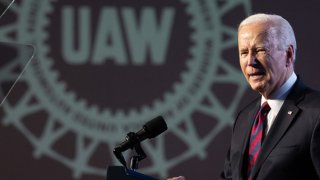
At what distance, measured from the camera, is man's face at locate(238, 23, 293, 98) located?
1.83 metres

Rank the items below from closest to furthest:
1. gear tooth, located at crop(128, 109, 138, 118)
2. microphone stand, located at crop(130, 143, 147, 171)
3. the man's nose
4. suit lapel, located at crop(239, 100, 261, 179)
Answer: microphone stand, located at crop(130, 143, 147, 171) → the man's nose → suit lapel, located at crop(239, 100, 261, 179) → gear tooth, located at crop(128, 109, 138, 118)

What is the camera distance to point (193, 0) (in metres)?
3.26

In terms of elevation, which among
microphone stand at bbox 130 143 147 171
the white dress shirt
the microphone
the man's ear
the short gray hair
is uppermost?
the short gray hair

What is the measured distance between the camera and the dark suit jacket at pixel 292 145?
5.74 feet

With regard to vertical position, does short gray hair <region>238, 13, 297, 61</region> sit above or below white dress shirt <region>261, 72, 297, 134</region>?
above

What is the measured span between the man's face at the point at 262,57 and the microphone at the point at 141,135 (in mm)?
349

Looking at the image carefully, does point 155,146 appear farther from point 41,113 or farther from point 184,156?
point 41,113

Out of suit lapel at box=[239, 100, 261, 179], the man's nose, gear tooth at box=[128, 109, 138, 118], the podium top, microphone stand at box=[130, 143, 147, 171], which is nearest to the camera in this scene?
the podium top

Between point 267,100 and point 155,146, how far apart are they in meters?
1.37

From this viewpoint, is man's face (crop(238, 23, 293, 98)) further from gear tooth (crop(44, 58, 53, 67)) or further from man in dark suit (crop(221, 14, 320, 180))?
gear tooth (crop(44, 58, 53, 67))

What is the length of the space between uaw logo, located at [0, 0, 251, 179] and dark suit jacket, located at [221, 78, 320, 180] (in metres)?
1.27

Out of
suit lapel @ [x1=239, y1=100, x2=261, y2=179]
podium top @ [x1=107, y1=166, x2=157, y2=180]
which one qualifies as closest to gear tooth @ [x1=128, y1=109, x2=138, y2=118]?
suit lapel @ [x1=239, y1=100, x2=261, y2=179]

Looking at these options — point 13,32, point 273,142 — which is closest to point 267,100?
point 273,142

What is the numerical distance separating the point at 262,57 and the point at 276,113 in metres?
0.21
